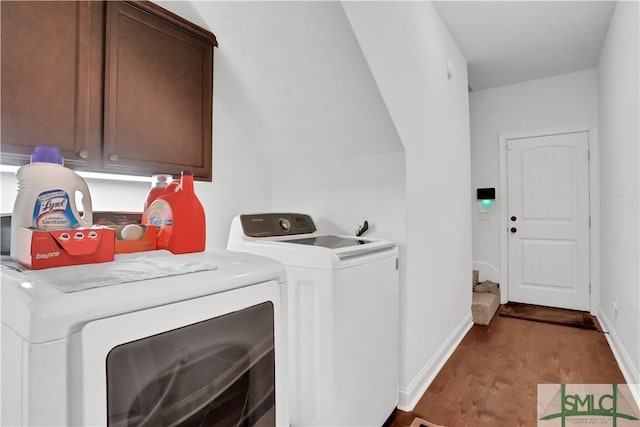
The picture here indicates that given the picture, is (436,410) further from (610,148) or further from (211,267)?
(610,148)

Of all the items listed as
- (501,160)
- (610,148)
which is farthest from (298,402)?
(501,160)

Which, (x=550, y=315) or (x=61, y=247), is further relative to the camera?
(x=550, y=315)

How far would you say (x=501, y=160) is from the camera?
412cm

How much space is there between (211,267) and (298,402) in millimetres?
893

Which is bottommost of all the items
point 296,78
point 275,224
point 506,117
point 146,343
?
point 146,343

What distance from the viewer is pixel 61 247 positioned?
84cm

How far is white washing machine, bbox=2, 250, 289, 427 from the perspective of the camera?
0.57 meters

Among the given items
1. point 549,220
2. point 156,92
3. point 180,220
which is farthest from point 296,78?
point 549,220

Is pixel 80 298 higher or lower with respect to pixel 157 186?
lower

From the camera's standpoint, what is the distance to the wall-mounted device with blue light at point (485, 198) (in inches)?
160

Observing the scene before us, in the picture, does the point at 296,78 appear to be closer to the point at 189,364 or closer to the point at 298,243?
the point at 298,243

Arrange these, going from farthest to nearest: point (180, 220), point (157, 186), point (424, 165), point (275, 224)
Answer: point (424, 165) < point (275, 224) < point (157, 186) < point (180, 220)

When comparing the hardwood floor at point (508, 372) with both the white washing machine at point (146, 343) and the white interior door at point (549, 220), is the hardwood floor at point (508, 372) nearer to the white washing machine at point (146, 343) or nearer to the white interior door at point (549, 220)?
the white interior door at point (549, 220)

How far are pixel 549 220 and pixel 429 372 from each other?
2.66 meters
